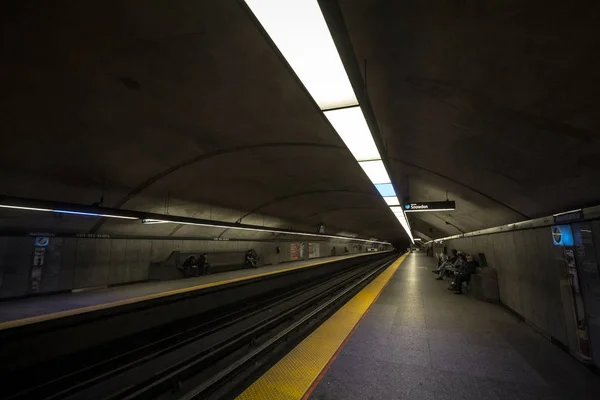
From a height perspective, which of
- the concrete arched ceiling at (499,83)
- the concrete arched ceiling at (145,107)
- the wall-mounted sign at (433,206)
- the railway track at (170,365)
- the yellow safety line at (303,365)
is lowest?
the railway track at (170,365)

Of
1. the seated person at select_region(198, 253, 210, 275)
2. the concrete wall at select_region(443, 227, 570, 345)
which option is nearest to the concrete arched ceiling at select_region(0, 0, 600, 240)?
the concrete wall at select_region(443, 227, 570, 345)

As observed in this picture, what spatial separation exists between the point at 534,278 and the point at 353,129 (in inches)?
191

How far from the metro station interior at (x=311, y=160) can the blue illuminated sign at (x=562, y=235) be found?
0.13ft

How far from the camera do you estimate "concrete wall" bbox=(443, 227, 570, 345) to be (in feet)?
15.5

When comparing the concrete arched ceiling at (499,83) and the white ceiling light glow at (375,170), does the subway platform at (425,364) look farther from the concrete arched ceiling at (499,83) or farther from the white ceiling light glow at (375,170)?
the white ceiling light glow at (375,170)

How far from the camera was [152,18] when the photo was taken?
295 cm

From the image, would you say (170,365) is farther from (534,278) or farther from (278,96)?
(534,278)

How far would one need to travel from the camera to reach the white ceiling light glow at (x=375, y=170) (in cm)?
643

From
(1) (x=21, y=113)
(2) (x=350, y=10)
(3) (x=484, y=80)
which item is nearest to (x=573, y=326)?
(3) (x=484, y=80)

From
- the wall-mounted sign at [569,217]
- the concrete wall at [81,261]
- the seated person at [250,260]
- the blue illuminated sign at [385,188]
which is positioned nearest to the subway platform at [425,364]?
the wall-mounted sign at [569,217]

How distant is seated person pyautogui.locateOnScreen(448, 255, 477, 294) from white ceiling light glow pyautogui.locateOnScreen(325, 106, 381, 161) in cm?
648

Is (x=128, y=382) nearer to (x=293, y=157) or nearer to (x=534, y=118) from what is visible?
(x=293, y=157)

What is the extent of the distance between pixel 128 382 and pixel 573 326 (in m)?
7.01

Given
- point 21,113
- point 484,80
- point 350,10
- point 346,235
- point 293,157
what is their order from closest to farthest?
point 350,10 < point 484,80 < point 21,113 < point 293,157 < point 346,235
